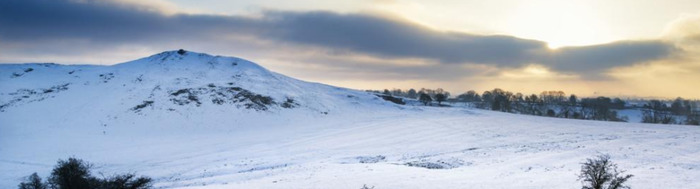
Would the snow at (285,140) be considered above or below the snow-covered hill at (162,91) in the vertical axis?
below

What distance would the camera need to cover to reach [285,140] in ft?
197

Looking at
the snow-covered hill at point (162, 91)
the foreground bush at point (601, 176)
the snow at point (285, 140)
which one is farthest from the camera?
the snow-covered hill at point (162, 91)

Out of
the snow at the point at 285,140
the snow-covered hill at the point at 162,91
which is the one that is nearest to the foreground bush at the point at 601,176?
the snow at the point at 285,140

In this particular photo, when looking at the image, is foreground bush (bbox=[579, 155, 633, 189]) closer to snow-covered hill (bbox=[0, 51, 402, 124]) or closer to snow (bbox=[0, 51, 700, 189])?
snow (bbox=[0, 51, 700, 189])

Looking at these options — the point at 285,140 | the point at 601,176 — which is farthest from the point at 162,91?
the point at 601,176

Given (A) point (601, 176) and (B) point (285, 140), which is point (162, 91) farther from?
(A) point (601, 176)

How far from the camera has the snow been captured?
3301cm

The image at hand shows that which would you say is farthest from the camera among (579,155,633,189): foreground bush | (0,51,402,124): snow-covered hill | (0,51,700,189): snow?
(0,51,402,124): snow-covered hill

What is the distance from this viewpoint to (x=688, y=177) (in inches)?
1164

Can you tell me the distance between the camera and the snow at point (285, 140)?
3301cm

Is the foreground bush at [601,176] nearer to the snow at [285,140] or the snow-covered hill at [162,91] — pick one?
the snow at [285,140]

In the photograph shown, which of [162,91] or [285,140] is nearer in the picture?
[285,140]

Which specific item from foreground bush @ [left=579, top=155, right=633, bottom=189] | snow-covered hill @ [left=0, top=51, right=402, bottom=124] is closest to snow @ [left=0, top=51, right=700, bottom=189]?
snow-covered hill @ [left=0, top=51, right=402, bottom=124]

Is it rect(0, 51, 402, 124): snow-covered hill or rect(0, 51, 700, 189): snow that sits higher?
rect(0, 51, 402, 124): snow-covered hill
